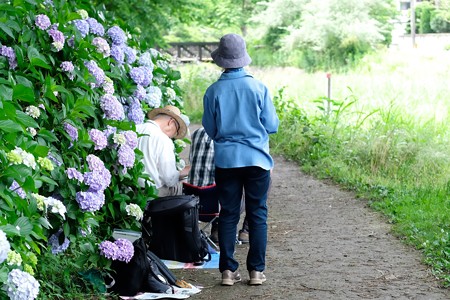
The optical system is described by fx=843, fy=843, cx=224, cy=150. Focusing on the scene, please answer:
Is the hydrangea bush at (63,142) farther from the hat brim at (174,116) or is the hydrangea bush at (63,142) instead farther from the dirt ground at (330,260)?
the dirt ground at (330,260)

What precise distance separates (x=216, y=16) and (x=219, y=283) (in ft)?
142

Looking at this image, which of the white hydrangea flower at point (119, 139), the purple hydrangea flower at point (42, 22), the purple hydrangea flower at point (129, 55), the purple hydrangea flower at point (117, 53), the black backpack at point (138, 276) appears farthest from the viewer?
the purple hydrangea flower at point (129, 55)

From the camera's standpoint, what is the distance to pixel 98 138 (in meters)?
5.54

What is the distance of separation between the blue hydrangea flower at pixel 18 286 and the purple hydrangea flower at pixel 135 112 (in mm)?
3161

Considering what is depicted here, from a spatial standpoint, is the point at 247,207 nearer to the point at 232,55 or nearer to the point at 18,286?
the point at 232,55

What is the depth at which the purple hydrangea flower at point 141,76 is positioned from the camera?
22.7 ft

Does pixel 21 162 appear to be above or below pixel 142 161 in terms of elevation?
above

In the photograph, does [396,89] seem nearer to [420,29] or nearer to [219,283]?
[219,283]

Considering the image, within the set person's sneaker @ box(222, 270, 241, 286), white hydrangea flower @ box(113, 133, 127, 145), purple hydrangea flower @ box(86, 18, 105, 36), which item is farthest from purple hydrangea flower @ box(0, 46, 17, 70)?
person's sneaker @ box(222, 270, 241, 286)

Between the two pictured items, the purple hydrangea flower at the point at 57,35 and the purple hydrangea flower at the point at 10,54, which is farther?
the purple hydrangea flower at the point at 57,35

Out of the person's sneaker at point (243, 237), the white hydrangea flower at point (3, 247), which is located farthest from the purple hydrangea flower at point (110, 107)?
the white hydrangea flower at point (3, 247)

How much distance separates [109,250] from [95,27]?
6.18 feet

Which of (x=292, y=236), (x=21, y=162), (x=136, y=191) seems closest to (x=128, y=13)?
(x=292, y=236)

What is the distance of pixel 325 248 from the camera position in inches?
287
